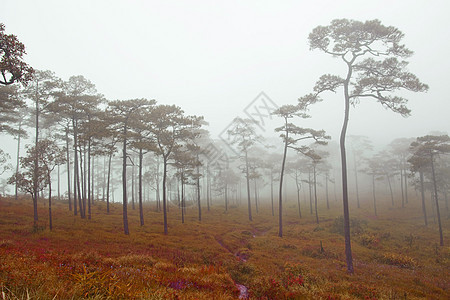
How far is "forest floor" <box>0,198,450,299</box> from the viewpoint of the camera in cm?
572

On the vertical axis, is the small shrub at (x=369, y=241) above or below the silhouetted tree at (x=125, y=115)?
below

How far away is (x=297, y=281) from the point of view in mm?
9312

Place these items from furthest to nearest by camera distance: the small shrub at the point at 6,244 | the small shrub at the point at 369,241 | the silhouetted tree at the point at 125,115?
the small shrub at the point at 369,241 → the silhouetted tree at the point at 125,115 → the small shrub at the point at 6,244

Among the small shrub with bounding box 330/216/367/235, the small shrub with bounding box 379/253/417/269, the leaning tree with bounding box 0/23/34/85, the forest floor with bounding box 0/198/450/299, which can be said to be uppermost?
the leaning tree with bounding box 0/23/34/85

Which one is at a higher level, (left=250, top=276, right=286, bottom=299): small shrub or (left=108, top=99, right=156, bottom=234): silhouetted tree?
(left=108, top=99, right=156, bottom=234): silhouetted tree

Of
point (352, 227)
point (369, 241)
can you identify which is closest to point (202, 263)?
point (369, 241)

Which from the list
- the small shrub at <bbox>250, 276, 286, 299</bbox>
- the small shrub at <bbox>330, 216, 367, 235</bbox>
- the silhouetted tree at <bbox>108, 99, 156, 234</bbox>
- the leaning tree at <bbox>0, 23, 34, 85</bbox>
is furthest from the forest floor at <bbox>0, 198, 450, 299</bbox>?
the leaning tree at <bbox>0, 23, 34, 85</bbox>

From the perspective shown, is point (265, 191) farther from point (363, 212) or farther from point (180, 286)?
point (180, 286)

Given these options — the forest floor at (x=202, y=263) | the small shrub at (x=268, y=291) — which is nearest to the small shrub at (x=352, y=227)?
the forest floor at (x=202, y=263)

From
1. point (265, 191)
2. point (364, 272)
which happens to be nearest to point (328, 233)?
point (364, 272)

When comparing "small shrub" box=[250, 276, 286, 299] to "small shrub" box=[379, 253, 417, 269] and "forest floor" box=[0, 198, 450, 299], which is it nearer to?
"forest floor" box=[0, 198, 450, 299]

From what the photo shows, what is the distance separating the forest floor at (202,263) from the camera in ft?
18.8

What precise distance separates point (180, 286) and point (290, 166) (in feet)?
143

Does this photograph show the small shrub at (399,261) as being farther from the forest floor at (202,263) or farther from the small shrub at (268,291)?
the small shrub at (268,291)
